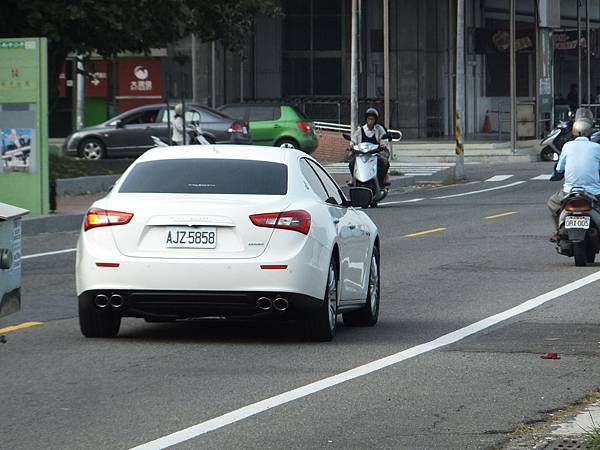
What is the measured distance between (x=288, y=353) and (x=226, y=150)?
1881mm

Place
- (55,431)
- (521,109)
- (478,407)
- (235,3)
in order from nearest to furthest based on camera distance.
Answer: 1. (55,431)
2. (478,407)
3. (235,3)
4. (521,109)

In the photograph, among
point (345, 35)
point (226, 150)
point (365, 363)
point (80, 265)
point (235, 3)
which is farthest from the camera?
point (345, 35)

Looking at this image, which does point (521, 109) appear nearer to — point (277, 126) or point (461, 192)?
point (277, 126)

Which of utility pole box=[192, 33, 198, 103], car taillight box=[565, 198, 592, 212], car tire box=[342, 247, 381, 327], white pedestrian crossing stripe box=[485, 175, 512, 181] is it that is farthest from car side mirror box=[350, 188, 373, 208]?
utility pole box=[192, 33, 198, 103]

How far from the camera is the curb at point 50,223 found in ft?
78.0

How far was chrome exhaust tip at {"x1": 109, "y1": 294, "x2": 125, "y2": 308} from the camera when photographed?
11.5 metres

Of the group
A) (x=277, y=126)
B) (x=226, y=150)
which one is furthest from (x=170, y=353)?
(x=277, y=126)

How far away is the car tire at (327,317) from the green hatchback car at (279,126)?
31.3m

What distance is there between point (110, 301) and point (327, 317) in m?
1.51

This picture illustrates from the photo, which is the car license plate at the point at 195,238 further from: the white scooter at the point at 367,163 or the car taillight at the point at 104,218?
the white scooter at the point at 367,163

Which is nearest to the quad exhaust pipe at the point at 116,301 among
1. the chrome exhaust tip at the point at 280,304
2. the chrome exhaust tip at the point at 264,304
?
the chrome exhaust tip at the point at 264,304

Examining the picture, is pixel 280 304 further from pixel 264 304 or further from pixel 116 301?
pixel 116 301

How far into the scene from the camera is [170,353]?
1130 cm

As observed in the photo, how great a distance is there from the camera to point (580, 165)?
724 inches
